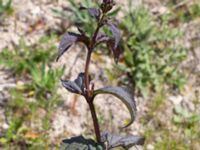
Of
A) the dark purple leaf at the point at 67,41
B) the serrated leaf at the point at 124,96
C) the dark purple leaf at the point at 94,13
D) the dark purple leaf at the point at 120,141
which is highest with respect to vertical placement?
the dark purple leaf at the point at 94,13

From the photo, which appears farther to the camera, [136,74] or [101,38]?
[136,74]

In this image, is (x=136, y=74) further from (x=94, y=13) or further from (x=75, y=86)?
(x=94, y=13)

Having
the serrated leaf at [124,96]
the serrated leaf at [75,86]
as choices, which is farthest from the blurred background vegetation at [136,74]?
the serrated leaf at [124,96]

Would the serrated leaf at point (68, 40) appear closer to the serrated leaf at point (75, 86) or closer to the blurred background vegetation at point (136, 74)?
the serrated leaf at point (75, 86)

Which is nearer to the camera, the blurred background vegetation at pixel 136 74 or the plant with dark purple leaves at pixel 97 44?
the plant with dark purple leaves at pixel 97 44

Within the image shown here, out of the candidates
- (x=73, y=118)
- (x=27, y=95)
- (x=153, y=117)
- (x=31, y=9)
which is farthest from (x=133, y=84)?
(x=31, y=9)

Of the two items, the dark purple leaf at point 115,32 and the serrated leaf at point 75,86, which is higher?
the dark purple leaf at point 115,32

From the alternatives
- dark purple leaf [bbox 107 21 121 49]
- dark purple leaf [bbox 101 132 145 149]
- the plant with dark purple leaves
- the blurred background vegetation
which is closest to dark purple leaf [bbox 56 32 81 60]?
the plant with dark purple leaves

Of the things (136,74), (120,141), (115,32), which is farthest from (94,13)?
(136,74)

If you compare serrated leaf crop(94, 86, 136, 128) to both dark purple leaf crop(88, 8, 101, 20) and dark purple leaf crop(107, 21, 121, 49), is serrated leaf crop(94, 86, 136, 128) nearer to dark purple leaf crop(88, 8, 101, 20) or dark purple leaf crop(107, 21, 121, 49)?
dark purple leaf crop(107, 21, 121, 49)
